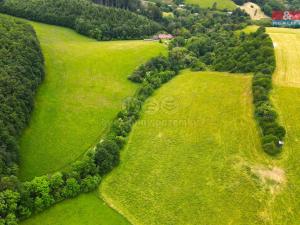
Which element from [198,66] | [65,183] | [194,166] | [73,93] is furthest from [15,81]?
[198,66]

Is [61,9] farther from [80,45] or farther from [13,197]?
[13,197]

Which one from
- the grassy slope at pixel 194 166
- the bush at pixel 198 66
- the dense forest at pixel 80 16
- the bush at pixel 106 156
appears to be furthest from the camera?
the dense forest at pixel 80 16

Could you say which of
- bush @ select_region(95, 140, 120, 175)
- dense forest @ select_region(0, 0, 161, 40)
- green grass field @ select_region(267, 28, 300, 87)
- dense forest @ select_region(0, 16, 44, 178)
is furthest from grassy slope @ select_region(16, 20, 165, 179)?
green grass field @ select_region(267, 28, 300, 87)

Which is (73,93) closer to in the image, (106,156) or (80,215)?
(106,156)

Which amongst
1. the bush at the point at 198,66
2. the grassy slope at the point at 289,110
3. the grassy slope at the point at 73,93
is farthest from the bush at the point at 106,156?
the bush at the point at 198,66

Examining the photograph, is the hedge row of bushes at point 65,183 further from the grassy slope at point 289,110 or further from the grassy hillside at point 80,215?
the grassy slope at point 289,110

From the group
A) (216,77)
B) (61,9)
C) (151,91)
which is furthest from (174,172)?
(61,9)

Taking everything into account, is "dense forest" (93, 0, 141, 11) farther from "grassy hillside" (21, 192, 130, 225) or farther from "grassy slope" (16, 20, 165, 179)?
"grassy hillside" (21, 192, 130, 225)
